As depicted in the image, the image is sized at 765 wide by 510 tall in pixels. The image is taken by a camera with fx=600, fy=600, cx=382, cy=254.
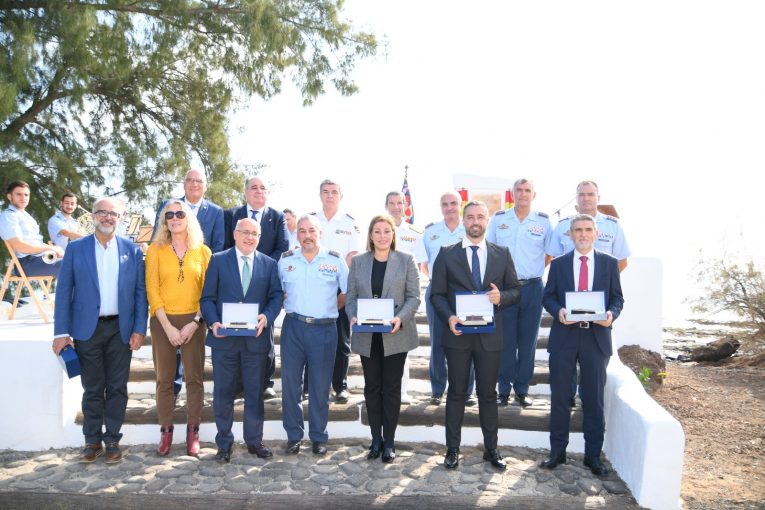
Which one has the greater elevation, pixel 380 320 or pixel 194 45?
pixel 194 45

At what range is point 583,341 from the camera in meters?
4.46

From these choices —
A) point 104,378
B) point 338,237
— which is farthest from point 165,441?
point 338,237

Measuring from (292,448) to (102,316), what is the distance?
178 centimetres

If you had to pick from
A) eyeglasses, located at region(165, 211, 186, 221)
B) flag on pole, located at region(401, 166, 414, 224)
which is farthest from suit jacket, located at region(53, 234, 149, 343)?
flag on pole, located at region(401, 166, 414, 224)

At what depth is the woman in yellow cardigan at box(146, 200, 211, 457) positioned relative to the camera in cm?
458

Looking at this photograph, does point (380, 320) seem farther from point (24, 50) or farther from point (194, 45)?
point (194, 45)

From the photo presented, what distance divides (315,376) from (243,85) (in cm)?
793

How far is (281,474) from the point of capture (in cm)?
441

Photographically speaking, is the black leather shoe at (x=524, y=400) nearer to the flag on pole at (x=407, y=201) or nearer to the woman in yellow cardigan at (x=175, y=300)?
the woman in yellow cardigan at (x=175, y=300)

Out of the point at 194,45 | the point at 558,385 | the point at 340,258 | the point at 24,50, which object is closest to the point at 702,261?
the point at 558,385

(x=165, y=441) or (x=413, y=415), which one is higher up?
(x=413, y=415)

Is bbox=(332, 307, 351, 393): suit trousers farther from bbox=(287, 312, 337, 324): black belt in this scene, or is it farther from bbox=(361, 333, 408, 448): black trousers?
bbox=(361, 333, 408, 448): black trousers

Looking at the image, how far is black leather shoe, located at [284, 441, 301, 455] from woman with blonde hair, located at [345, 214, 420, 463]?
0.66m

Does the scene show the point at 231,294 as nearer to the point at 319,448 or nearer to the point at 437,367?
the point at 319,448
